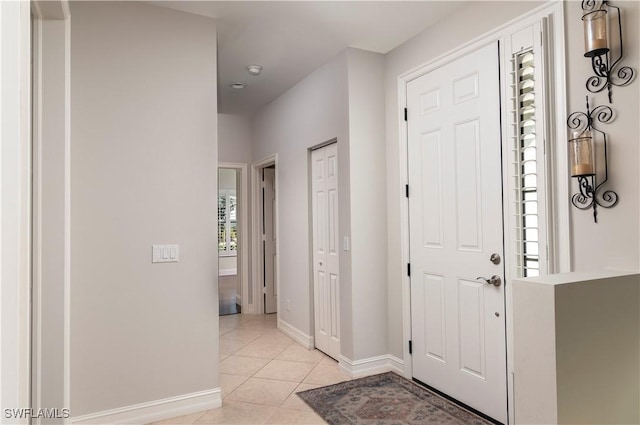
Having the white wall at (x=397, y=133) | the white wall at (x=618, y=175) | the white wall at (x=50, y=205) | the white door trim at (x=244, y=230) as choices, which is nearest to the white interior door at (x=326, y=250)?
the white wall at (x=397, y=133)

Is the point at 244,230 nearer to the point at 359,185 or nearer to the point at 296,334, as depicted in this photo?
the point at 296,334

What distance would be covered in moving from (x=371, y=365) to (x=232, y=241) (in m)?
7.68

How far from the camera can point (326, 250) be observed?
389cm

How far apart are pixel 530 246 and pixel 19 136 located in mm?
2432

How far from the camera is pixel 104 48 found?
2523mm

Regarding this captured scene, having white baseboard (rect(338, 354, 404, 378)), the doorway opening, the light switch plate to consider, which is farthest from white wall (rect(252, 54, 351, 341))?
the light switch plate

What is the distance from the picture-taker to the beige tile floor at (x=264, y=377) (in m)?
2.62

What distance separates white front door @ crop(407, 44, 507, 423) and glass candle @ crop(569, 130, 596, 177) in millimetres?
554

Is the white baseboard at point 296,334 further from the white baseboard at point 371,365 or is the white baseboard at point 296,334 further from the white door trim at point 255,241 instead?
the white door trim at point 255,241

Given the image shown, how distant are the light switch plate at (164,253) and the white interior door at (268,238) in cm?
289

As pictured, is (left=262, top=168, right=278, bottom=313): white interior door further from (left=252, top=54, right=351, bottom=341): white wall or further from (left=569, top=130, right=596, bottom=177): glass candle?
(left=569, top=130, right=596, bottom=177): glass candle

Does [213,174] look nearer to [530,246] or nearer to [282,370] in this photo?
[282,370]

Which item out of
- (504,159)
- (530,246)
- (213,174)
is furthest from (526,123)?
(213,174)

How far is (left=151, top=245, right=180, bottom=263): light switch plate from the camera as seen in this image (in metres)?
2.63
